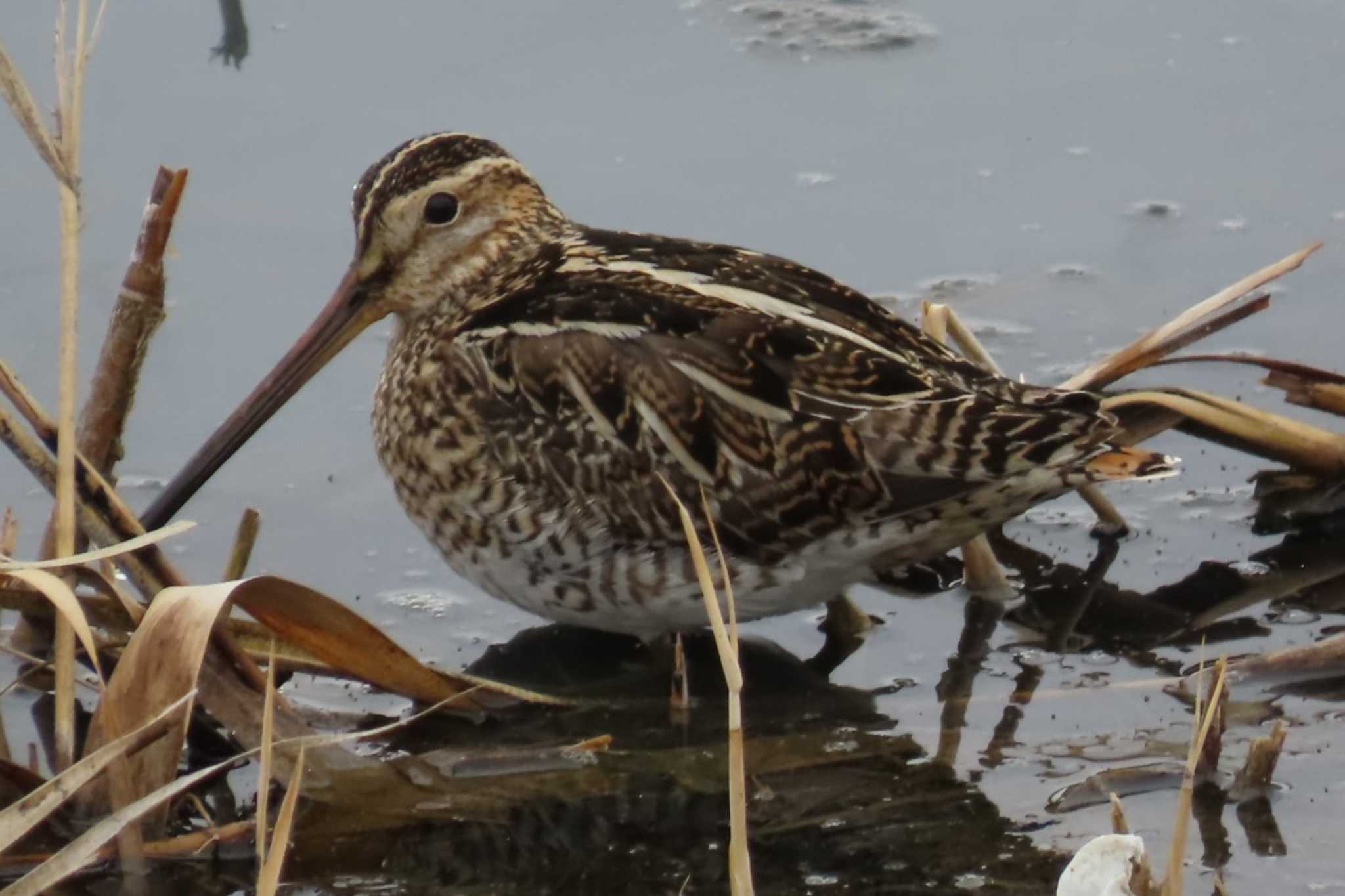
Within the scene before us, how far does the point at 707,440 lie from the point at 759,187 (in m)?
1.98

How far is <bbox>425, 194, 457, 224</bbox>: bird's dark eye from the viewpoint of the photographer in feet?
16.3

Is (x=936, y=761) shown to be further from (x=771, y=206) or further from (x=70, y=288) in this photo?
(x=771, y=206)

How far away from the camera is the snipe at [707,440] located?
443cm

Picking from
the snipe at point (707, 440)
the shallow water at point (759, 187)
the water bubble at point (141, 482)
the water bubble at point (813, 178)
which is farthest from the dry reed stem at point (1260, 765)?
the water bubble at point (813, 178)

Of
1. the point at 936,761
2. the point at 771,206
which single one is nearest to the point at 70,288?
the point at 936,761

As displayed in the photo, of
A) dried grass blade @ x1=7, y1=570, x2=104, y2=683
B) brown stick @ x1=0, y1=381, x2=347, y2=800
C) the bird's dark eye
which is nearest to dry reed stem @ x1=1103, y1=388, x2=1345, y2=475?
the bird's dark eye

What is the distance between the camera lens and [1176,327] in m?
5.04

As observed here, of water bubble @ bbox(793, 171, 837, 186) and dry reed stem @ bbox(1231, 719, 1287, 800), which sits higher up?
water bubble @ bbox(793, 171, 837, 186)

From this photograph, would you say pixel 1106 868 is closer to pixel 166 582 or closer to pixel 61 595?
pixel 61 595

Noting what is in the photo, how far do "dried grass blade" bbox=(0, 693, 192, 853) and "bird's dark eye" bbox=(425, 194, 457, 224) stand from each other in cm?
177

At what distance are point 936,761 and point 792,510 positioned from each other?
0.56 m

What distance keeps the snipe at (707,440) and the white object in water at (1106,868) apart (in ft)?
4.90

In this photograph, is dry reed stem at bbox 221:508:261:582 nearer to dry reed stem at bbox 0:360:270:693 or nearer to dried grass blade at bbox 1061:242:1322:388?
dry reed stem at bbox 0:360:270:693

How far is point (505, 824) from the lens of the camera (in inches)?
158
